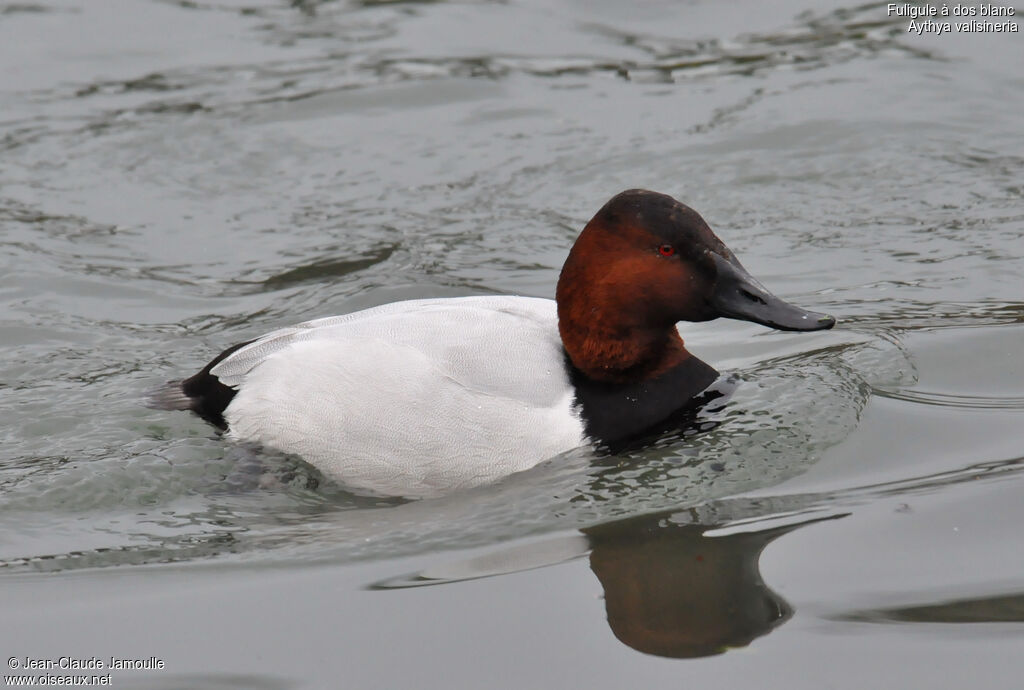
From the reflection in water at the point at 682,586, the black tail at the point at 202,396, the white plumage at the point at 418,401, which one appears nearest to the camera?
the reflection in water at the point at 682,586

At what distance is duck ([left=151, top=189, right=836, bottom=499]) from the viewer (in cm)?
472

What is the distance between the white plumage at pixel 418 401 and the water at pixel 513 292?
11 cm

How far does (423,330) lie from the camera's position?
492 cm

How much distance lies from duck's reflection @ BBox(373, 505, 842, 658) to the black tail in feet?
4.82

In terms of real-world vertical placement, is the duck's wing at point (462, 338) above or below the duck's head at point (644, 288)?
below

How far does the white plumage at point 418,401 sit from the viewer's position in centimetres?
471

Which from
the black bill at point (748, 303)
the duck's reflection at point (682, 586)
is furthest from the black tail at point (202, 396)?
the black bill at point (748, 303)

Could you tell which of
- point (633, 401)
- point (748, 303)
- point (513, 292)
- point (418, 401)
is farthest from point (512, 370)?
point (513, 292)

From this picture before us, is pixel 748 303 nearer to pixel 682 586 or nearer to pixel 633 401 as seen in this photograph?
pixel 633 401

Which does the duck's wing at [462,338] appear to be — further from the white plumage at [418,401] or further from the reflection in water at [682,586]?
the reflection in water at [682,586]

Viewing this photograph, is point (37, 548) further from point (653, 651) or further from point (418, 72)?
point (418, 72)

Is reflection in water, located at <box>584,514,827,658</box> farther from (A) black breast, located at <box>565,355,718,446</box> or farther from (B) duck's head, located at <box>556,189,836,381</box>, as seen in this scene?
(B) duck's head, located at <box>556,189,836,381</box>

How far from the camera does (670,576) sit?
404cm

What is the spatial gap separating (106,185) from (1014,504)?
6.03m
